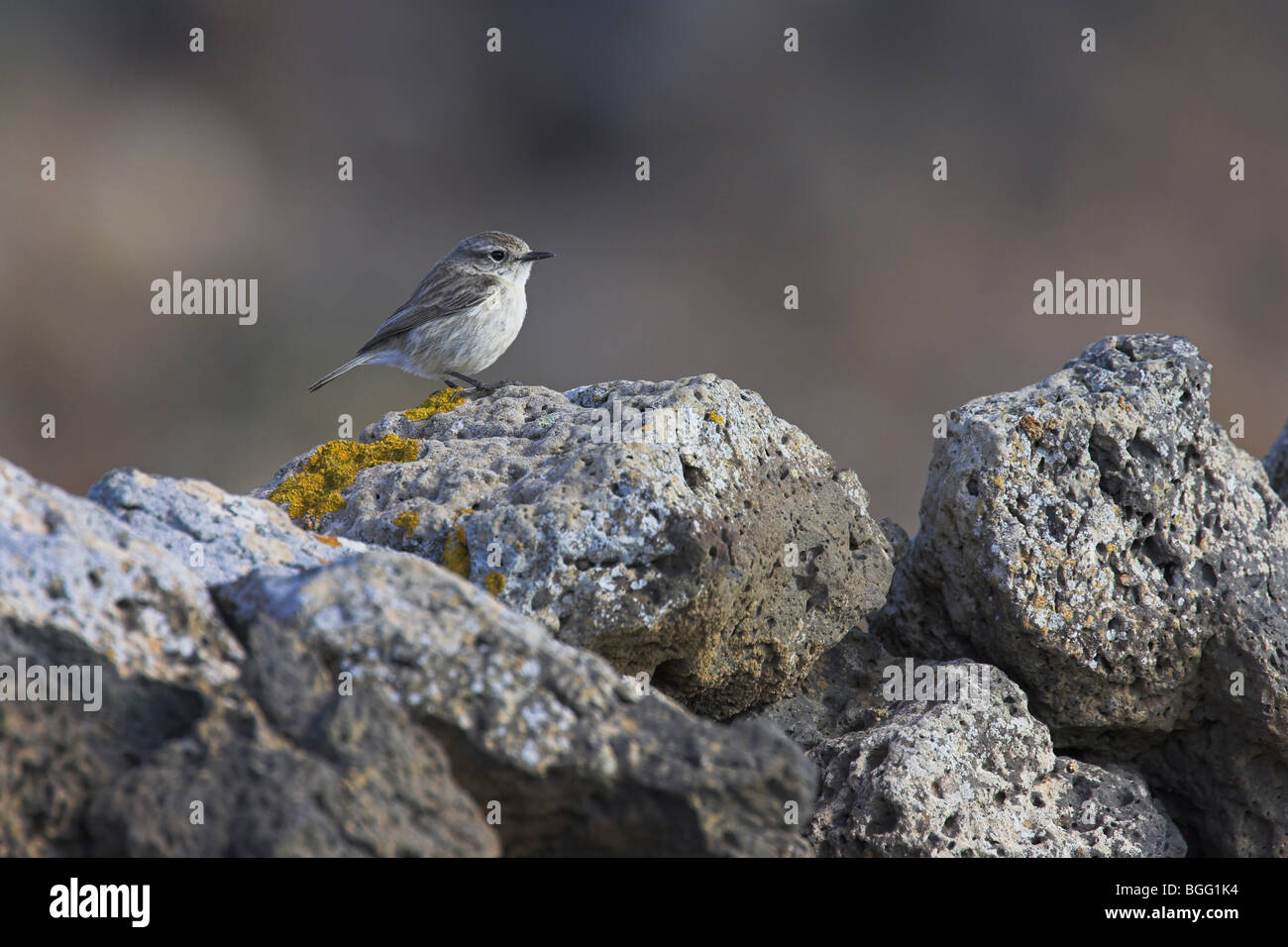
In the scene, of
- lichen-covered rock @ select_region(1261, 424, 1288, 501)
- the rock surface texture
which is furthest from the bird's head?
lichen-covered rock @ select_region(1261, 424, 1288, 501)

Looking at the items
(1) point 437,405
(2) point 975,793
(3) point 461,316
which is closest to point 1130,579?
(2) point 975,793

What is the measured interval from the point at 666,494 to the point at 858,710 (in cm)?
150

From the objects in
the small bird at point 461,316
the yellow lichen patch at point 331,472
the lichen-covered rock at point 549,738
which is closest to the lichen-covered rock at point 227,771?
the lichen-covered rock at point 549,738

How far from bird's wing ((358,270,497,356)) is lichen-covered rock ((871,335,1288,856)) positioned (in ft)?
12.2

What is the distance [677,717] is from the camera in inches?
119

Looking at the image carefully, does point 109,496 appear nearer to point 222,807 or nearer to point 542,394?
point 222,807

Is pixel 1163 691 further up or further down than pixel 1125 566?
further down

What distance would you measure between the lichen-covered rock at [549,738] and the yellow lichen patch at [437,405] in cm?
283

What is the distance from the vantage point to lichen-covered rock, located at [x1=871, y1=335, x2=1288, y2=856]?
4.84 meters

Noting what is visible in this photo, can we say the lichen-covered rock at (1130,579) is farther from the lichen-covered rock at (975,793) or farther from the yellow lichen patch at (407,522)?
the yellow lichen patch at (407,522)

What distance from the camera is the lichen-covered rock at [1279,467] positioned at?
701 centimetres

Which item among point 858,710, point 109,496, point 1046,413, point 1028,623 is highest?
point 1046,413

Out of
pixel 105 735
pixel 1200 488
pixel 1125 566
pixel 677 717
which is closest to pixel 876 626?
pixel 1125 566

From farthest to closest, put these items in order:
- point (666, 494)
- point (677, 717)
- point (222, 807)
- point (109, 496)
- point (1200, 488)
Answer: point (1200, 488), point (666, 494), point (109, 496), point (677, 717), point (222, 807)
